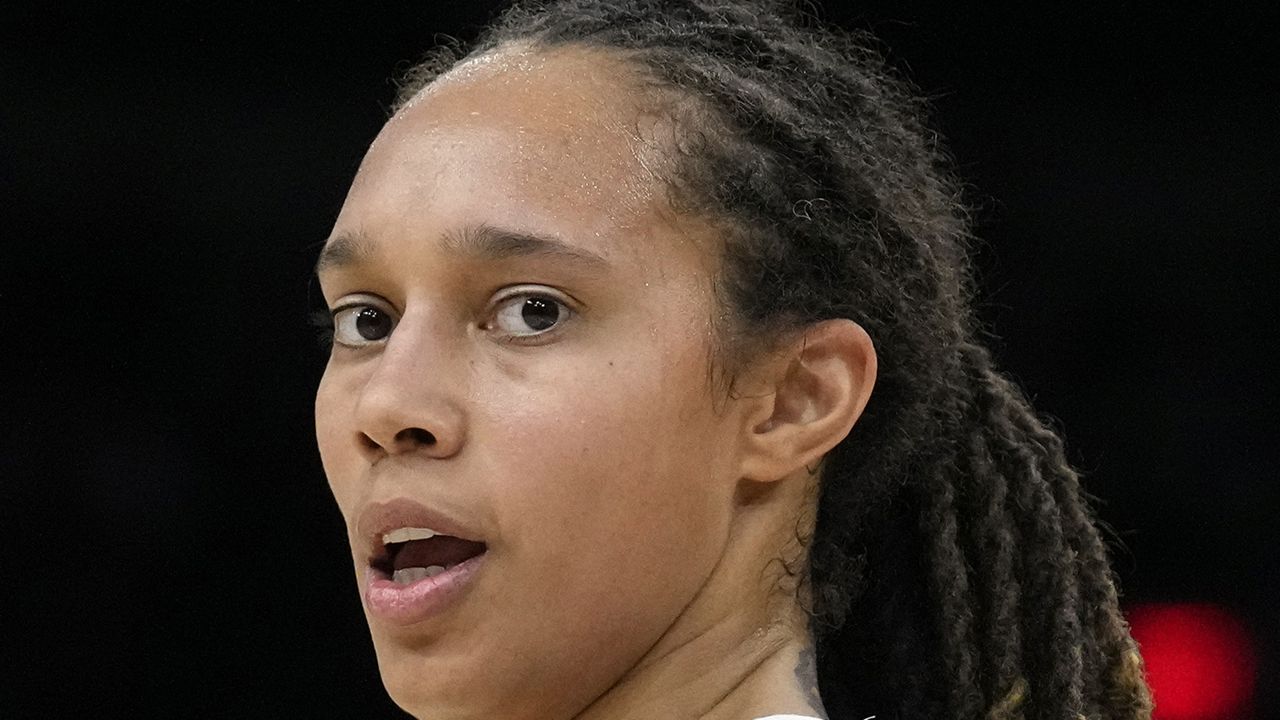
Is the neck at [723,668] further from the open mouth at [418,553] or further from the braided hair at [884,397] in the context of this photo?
the open mouth at [418,553]

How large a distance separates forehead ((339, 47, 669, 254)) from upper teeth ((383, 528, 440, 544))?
0.96ft

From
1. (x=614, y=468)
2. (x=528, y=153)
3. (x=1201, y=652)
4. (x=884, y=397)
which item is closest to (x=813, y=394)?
(x=884, y=397)

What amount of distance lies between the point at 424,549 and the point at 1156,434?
195 centimetres

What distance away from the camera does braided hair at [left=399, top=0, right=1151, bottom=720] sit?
5.97 ft

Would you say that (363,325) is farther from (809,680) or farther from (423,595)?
(809,680)

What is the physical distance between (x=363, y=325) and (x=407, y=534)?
26 centimetres

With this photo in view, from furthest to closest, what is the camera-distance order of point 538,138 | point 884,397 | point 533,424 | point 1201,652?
point 1201,652 → point 884,397 → point 538,138 → point 533,424

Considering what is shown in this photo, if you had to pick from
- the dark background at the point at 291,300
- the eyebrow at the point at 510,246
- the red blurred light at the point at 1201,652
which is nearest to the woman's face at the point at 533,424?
the eyebrow at the point at 510,246

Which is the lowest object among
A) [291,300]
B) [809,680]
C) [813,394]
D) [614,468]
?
[809,680]

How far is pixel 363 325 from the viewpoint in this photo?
185cm

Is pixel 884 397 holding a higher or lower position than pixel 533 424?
higher

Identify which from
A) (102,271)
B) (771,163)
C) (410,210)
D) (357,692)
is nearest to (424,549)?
(410,210)

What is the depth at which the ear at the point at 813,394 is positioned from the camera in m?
1.79

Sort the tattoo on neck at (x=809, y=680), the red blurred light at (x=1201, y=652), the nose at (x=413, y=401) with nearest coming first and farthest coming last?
the nose at (x=413, y=401), the tattoo on neck at (x=809, y=680), the red blurred light at (x=1201, y=652)
